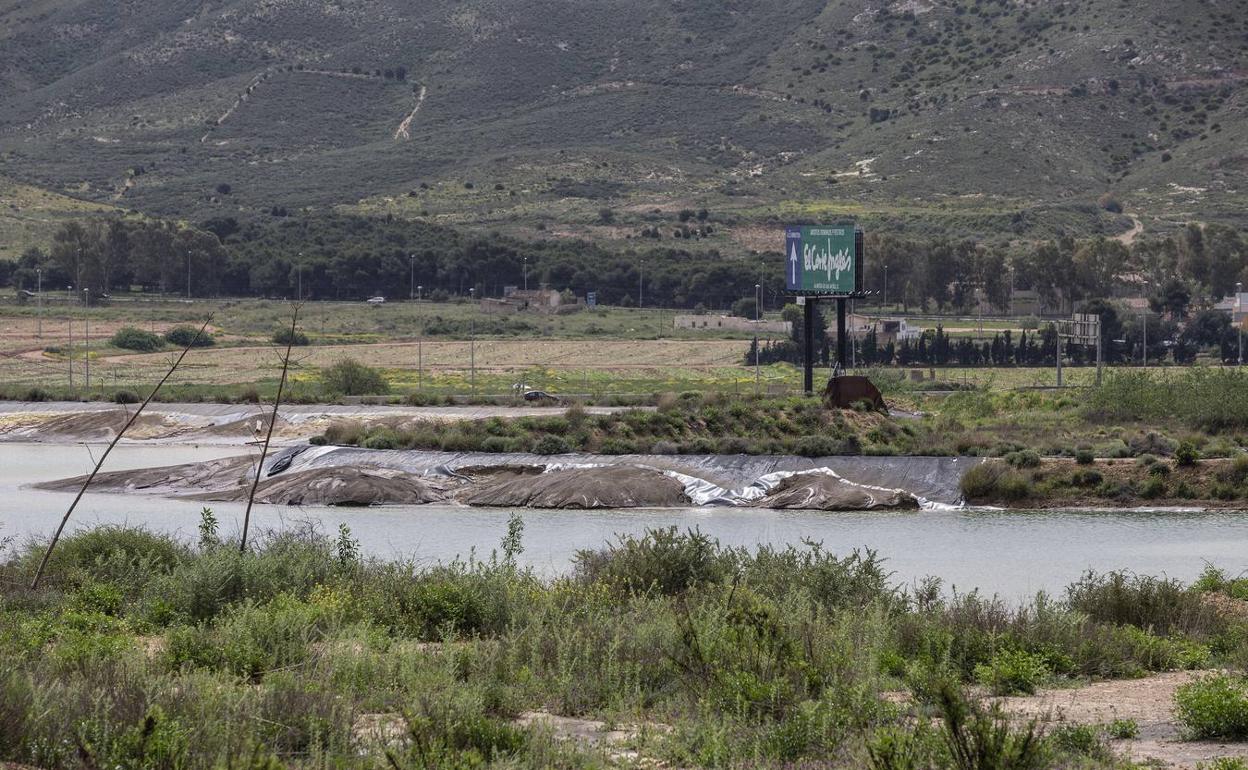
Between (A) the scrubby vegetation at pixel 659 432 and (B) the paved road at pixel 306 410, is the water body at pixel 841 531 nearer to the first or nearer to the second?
(A) the scrubby vegetation at pixel 659 432

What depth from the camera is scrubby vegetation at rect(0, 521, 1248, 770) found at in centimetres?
1128

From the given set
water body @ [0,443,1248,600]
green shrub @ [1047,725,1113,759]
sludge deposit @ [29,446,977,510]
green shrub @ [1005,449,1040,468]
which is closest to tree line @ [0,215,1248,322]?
sludge deposit @ [29,446,977,510]

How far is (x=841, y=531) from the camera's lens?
119 ft

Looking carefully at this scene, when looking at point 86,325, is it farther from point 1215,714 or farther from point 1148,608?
point 1215,714

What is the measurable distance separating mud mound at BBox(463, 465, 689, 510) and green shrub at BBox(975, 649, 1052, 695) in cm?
2607

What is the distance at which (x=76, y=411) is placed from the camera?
65.9 metres

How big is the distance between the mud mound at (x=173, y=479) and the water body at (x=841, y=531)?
83cm

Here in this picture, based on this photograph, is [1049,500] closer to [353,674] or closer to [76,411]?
[353,674]

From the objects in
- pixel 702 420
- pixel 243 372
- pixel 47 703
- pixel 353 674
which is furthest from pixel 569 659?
pixel 243 372

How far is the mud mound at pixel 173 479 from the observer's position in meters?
44.7

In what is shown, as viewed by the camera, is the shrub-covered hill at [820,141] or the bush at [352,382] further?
the shrub-covered hill at [820,141]

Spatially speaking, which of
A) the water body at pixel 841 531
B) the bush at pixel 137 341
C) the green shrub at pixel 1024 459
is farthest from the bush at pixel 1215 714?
the bush at pixel 137 341

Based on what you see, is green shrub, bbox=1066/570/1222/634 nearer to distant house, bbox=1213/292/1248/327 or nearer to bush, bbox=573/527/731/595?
bush, bbox=573/527/731/595

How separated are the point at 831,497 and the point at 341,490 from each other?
39.2 feet
